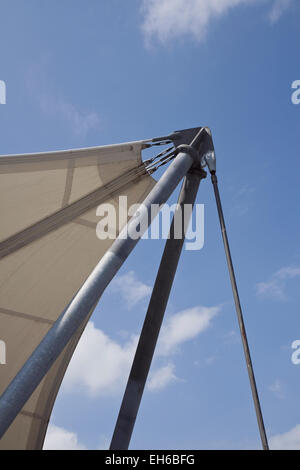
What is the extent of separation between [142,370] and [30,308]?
5902 millimetres

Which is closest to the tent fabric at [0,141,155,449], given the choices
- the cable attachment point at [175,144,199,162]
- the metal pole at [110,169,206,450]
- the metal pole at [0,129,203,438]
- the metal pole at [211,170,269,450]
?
the cable attachment point at [175,144,199,162]

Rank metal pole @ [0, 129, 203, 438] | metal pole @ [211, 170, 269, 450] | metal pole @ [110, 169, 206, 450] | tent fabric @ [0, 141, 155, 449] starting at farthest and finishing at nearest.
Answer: tent fabric @ [0, 141, 155, 449] → metal pole @ [110, 169, 206, 450] → metal pole @ [211, 170, 269, 450] → metal pole @ [0, 129, 203, 438]

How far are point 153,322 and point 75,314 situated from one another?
2.18 m

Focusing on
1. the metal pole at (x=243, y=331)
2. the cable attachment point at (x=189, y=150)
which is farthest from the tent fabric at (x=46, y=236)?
the metal pole at (x=243, y=331)

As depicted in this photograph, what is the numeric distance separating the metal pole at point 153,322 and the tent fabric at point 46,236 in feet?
5.98

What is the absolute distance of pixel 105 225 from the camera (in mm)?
12688

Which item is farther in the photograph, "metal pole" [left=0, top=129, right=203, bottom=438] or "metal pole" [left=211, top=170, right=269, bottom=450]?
"metal pole" [left=211, top=170, right=269, bottom=450]

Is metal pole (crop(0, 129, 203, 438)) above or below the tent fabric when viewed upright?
below

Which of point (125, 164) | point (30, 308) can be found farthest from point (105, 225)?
point (30, 308)

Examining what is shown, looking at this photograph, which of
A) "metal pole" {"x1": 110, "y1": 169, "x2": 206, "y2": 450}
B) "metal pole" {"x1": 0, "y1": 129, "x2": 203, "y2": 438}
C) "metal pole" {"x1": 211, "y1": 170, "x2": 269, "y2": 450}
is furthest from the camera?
"metal pole" {"x1": 110, "y1": 169, "x2": 206, "y2": 450}

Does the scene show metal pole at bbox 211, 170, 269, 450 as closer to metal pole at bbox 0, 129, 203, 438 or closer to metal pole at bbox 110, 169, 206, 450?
metal pole at bbox 110, 169, 206, 450

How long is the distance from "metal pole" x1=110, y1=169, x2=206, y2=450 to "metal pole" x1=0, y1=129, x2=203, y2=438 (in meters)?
0.98

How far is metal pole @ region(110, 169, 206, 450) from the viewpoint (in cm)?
773

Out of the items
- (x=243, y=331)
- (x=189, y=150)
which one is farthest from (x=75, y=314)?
(x=189, y=150)
